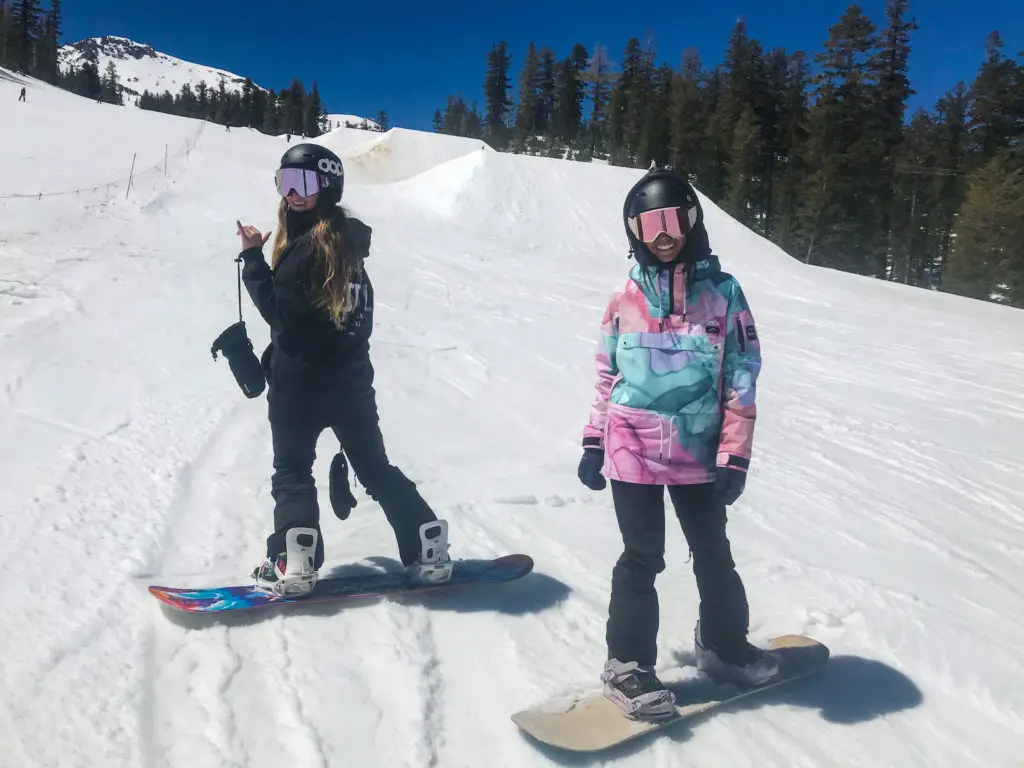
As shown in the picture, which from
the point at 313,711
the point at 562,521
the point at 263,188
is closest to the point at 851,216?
the point at 263,188

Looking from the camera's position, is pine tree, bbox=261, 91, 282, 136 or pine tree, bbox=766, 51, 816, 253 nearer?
pine tree, bbox=766, 51, 816, 253

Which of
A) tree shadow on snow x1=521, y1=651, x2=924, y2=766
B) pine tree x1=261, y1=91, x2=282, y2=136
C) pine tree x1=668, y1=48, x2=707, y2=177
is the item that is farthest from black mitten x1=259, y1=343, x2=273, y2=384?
pine tree x1=261, y1=91, x2=282, y2=136

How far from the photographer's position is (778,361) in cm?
962

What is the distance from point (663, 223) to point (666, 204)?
0.06 metres

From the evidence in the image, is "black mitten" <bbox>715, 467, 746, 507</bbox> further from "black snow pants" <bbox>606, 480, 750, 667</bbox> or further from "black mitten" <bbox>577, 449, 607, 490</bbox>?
"black mitten" <bbox>577, 449, 607, 490</bbox>

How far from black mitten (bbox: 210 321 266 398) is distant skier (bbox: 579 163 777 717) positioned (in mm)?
1519

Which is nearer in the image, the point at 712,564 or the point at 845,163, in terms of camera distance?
the point at 712,564

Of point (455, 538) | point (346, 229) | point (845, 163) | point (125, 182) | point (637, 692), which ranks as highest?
point (845, 163)

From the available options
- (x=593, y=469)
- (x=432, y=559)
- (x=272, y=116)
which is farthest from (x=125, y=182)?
(x=272, y=116)

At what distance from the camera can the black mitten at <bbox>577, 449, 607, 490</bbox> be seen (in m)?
2.64

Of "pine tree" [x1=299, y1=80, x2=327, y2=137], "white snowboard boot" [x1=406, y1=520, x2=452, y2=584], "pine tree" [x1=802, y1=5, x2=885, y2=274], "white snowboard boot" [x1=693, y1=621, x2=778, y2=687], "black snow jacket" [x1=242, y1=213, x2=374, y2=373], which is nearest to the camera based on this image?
"white snowboard boot" [x1=693, y1=621, x2=778, y2=687]

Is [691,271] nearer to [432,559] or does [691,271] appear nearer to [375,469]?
[375,469]

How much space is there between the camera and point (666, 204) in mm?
2498

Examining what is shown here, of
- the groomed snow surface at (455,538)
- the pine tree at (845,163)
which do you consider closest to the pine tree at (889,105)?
the pine tree at (845,163)
